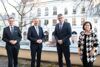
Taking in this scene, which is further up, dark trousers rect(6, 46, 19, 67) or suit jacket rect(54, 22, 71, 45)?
suit jacket rect(54, 22, 71, 45)

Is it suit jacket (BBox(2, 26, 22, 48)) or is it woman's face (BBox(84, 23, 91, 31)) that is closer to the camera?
woman's face (BBox(84, 23, 91, 31))

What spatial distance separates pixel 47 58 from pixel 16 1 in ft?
62.2

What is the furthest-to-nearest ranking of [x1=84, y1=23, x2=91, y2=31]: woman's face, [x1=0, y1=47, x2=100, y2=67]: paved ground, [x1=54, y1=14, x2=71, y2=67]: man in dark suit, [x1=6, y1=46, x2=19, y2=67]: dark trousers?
[x1=0, y1=47, x2=100, y2=67]: paved ground → [x1=6, y1=46, x2=19, y2=67]: dark trousers → [x1=54, y1=14, x2=71, y2=67]: man in dark suit → [x1=84, y1=23, x2=91, y2=31]: woman's face

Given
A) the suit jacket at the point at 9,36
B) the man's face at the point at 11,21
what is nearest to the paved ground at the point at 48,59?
the suit jacket at the point at 9,36

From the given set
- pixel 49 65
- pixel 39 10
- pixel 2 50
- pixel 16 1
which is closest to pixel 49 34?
pixel 39 10

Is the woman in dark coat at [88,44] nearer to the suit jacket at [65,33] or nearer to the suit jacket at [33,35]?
the suit jacket at [65,33]

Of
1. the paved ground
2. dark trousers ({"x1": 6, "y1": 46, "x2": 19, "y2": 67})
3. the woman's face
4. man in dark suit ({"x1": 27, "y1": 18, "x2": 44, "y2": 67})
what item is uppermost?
the woman's face

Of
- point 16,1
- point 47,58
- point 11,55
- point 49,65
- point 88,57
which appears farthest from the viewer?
point 16,1

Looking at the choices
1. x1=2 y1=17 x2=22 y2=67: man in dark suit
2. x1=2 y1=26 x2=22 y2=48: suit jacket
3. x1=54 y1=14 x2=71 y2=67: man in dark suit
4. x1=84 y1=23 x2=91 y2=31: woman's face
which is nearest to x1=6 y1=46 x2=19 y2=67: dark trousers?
x1=2 y1=17 x2=22 y2=67: man in dark suit

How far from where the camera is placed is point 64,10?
193ft

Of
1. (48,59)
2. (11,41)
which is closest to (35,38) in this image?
(11,41)

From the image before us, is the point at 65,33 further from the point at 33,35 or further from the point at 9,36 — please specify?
the point at 9,36

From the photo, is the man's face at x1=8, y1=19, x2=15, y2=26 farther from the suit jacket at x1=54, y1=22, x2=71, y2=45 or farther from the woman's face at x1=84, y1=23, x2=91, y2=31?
the woman's face at x1=84, y1=23, x2=91, y2=31

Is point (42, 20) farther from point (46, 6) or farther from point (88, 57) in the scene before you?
point (88, 57)
